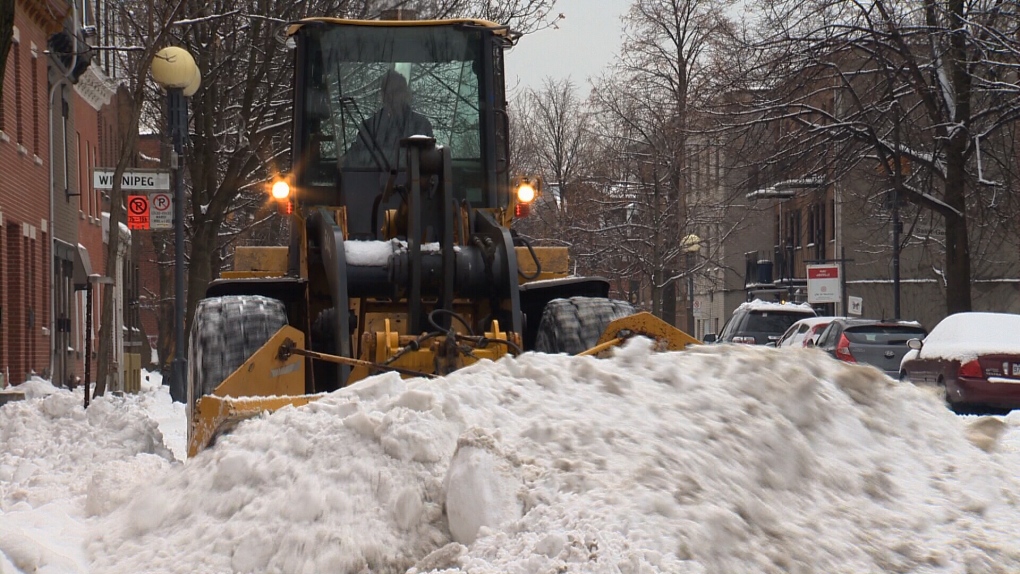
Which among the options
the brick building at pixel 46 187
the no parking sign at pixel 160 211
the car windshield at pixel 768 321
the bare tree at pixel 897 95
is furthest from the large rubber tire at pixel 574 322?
the car windshield at pixel 768 321

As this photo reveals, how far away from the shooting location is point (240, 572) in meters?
4.91

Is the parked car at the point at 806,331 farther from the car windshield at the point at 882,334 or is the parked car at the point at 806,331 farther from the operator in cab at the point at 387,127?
the operator in cab at the point at 387,127

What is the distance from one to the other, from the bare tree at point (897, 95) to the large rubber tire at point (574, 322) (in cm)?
1727

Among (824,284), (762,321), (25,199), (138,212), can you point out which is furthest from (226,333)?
A: (824,284)

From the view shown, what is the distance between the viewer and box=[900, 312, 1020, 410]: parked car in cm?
1706

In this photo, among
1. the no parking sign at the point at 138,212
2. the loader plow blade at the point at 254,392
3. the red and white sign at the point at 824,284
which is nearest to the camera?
the loader plow blade at the point at 254,392

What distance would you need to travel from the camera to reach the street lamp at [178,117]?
18.2 meters

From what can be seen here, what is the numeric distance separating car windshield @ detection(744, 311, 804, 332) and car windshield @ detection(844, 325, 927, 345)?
5.70 m

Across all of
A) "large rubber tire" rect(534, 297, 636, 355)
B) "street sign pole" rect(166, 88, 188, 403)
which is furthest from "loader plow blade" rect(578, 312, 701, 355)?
"street sign pole" rect(166, 88, 188, 403)

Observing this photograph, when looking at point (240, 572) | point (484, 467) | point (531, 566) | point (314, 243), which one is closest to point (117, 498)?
point (240, 572)

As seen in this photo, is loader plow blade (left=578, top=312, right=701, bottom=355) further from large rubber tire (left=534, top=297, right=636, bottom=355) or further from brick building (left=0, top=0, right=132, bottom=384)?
brick building (left=0, top=0, right=132, bottom=384)

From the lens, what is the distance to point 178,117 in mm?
19281

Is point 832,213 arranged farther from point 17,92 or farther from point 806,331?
point 17,92

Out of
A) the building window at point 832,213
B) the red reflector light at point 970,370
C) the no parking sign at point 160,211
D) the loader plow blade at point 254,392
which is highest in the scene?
the building window at point 832,213
